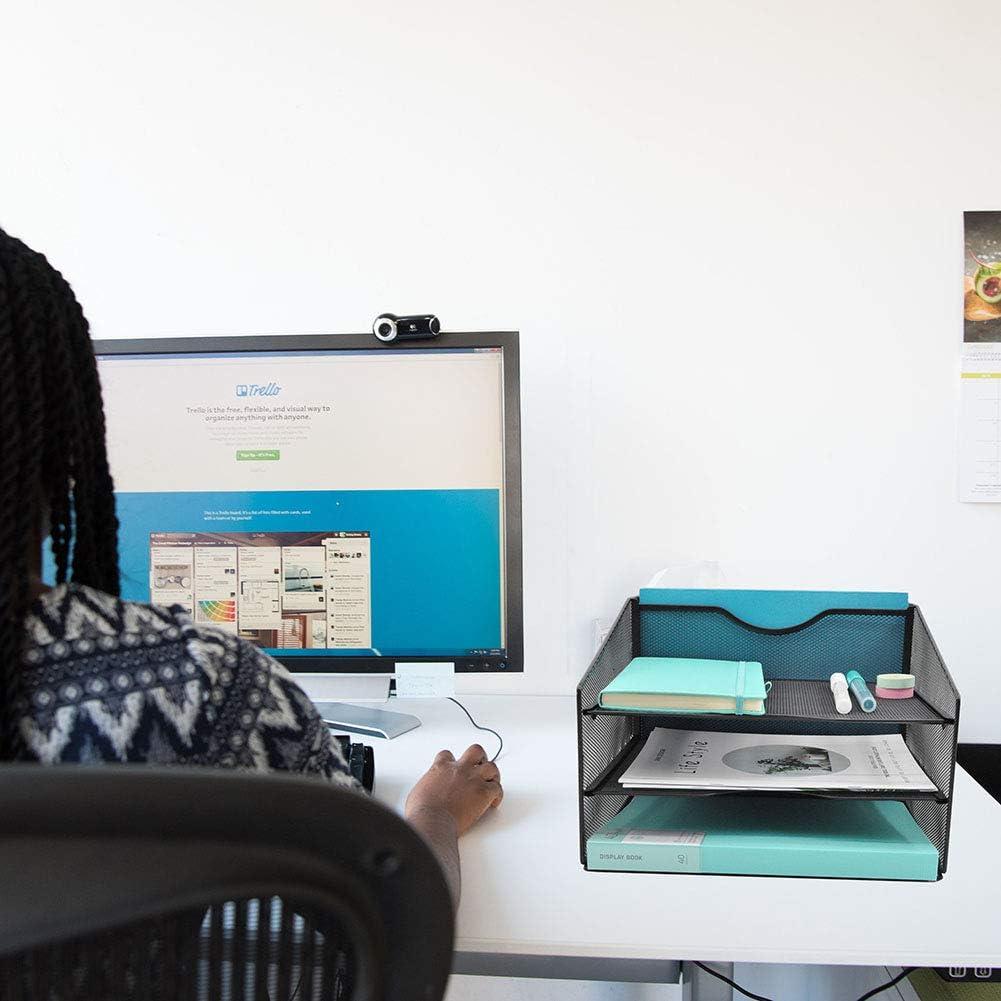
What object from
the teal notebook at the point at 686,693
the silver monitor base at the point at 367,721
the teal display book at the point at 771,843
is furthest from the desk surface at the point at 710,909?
the silver monitor base at the point at 367,721

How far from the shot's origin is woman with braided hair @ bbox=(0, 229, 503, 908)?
20.6 inches

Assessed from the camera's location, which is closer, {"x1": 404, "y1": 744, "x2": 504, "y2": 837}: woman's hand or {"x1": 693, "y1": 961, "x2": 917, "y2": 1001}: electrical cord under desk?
{"x1": 404, "y1": 744, "x2": 504, "y2": 837}: woman's hand

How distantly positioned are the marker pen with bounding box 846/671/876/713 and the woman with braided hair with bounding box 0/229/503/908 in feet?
1.76

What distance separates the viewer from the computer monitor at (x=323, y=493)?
3.98ft

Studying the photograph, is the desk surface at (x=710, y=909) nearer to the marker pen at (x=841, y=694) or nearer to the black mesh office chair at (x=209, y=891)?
the marker pen at (x=841, y=694)

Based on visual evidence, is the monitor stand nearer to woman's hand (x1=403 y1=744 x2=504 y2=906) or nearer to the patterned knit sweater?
woman's hand (x1=403 y1=744 x2=504 y2=906)

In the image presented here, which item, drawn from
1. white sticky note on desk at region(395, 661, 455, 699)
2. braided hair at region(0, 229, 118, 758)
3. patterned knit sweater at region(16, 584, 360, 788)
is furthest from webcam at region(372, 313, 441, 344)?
patterned knit sweater at region(16, 584, 360, 788)

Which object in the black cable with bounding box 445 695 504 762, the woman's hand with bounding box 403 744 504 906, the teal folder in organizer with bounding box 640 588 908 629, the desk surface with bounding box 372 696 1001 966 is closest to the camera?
the desk surface with bounding box 372 696 1001 966

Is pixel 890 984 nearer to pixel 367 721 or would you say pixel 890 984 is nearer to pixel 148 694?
pixel 367 721

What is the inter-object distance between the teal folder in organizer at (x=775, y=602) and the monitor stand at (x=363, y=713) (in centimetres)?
39

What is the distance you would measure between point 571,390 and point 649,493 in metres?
0.19

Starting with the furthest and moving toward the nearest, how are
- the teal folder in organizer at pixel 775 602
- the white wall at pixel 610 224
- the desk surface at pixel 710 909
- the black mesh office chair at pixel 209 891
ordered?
1. the white wall at pixel 610 224
2. the teal folder in organizer at pixel 775 602
3. the desk surface at pixel 710 909
4. the black mesh office chair at pixel 209 891

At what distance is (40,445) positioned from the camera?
57 centimetres

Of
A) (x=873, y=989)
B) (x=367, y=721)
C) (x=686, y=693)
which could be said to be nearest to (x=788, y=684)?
(x=686, y=693)
